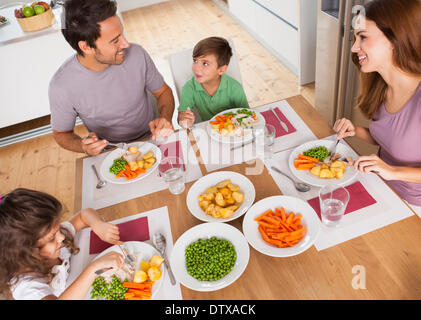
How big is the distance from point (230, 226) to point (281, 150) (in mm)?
512

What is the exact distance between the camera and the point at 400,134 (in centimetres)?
143

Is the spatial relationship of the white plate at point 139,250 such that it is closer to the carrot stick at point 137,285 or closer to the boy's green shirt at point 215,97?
the carrot stick at point 137,285

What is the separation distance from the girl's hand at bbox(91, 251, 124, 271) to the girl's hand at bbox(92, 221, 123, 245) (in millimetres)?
121

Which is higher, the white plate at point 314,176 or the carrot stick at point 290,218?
the carrot stick at point 290,218

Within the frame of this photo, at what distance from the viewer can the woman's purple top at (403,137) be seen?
137 centimetres

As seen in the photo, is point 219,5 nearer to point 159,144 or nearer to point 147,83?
point 147,83

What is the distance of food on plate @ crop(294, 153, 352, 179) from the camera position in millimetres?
1336

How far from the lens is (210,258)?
1.11 metres

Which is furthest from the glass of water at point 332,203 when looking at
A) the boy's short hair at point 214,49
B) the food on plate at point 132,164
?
the boy's short hair at point 214,49

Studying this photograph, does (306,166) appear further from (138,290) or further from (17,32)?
(17,32)

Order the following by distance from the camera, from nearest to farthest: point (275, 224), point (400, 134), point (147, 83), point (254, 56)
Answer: point (275, 224)
point (400, 134)
point (147, 83)
point (254, 56)

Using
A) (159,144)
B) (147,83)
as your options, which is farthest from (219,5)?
(159,144)

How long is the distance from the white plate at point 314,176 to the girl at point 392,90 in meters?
0.05

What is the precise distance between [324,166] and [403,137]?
0.38 m
